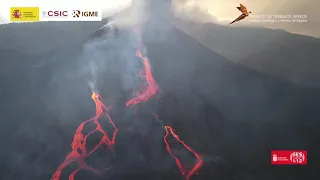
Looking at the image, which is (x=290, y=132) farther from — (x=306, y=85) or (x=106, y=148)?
(x=106, y=148)

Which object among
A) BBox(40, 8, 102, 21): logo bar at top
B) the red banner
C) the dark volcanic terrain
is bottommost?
the red banner

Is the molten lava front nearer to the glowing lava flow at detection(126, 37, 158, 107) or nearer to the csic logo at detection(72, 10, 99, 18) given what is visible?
the glowing lava flow at detection(126, 37, 158, 107)

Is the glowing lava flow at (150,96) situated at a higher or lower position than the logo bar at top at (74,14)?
lower

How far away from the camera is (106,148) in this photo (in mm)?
1563

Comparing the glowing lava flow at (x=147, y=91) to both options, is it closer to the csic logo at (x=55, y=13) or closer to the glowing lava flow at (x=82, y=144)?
the glowing lava flow at (x=82, y=144)

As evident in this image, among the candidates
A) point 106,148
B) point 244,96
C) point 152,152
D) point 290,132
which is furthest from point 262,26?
point 106,148

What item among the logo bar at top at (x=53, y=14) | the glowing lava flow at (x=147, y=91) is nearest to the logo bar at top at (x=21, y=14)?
the logo bar at top at (x=53, y=14)

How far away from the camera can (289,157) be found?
1.54 m

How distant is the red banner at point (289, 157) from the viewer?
5.06 ft

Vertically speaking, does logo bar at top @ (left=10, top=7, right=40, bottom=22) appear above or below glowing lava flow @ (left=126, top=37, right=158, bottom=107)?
above

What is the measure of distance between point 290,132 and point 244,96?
0.29m

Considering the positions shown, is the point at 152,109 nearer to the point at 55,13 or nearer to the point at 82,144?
the point at 82,144

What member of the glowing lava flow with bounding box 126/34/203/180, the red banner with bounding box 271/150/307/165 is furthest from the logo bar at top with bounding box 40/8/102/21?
the red banner with bounding box 271/150/307/165

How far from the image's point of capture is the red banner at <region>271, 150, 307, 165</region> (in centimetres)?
154
